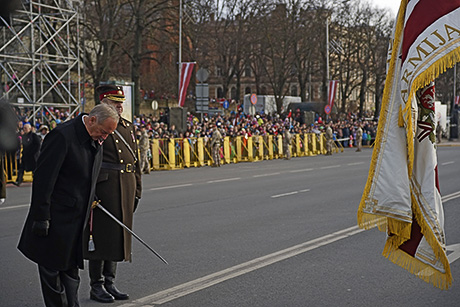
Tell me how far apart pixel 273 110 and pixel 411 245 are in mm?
51782

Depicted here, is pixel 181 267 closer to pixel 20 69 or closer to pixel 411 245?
pixel 411 245

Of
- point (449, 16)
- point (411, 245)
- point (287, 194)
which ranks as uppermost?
point (449, 16)

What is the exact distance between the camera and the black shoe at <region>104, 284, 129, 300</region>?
21.4ft

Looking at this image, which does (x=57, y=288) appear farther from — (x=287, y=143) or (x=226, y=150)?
(x=287, y=143)

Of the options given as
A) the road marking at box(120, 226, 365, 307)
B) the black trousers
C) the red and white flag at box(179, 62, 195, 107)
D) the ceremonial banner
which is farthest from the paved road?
the red and white flag at box(179, 62, 195, 107)

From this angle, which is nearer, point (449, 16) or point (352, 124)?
point (449, 16)

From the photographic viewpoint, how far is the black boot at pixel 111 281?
21.5 ft

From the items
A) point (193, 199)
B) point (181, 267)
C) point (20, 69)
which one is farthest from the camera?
point (20, 69)

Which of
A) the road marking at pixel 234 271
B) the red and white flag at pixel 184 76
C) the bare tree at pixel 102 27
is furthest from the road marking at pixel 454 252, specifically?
the bare tree at pixel 102 27

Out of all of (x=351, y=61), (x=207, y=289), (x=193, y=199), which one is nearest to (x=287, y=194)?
(x=193, y=199)

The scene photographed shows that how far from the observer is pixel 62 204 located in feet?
17.7

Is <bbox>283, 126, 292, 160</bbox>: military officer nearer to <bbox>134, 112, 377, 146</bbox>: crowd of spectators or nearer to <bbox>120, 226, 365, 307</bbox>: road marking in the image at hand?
<bbox>134, 112, 377, 146</bbox>: crowd of spectators

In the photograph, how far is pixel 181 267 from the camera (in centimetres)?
787

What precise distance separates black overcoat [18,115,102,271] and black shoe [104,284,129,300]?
3.99 feet
